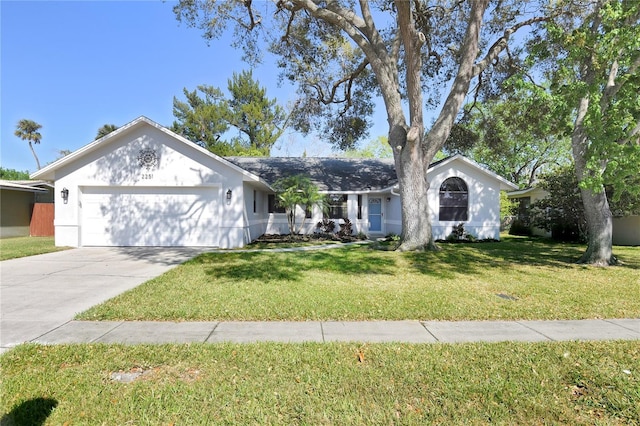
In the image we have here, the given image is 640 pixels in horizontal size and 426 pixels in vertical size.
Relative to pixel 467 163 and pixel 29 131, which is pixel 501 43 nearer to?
pixel 467 163

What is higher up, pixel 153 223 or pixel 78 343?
pixel 153 223

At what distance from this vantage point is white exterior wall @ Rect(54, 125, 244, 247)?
13.2 meters

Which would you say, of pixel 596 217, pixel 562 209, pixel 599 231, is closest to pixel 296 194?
pixel 596 217

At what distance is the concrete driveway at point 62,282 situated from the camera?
4.75 meters

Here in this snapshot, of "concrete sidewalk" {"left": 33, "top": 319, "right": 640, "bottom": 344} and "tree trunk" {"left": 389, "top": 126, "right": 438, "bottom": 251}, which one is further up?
"tree trunk" {"left": 389, "top": 126, "right": 438, "bottom": 251}

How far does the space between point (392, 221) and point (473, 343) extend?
45.9ft

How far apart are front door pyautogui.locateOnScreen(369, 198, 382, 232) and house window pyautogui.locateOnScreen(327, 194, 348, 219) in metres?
1.69

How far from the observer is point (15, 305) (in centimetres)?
550

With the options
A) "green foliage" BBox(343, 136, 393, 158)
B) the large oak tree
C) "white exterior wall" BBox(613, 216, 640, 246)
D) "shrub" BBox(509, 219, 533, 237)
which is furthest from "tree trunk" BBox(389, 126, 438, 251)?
"green foliage" BBox(343, 136, 393, 158)

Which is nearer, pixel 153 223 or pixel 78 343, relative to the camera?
pixel 78 343

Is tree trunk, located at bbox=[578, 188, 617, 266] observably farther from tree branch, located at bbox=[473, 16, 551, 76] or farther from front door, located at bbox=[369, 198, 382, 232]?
front door, located at bbox=[369, 198, 382, 232]

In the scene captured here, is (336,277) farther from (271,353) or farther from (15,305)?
(15,305)

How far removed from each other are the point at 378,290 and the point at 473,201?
12.6 metres

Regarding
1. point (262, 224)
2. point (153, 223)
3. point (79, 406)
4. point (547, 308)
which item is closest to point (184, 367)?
point (79, 406)
